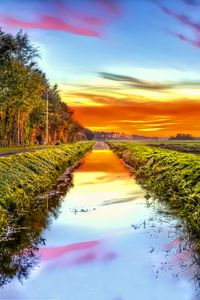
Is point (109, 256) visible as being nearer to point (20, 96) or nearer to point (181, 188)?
point (181, 188)

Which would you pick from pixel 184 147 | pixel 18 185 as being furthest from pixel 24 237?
pixel 184 147

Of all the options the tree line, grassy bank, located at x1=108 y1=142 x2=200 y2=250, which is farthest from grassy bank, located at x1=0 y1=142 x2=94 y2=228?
the tree line

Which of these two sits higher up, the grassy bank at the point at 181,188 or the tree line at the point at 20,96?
the tree line at the point at 20,96

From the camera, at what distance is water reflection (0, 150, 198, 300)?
10.1 meters

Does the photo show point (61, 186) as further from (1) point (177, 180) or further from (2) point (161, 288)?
(2) point (161, 288)

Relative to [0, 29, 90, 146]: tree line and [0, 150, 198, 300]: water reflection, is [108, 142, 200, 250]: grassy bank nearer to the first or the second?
[0, 150, 198, 300]: water reflection

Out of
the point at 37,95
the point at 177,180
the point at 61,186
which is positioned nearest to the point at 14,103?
the point at 37,95

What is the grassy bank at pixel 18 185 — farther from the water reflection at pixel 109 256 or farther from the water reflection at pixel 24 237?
the water reflection at pixel 109 256

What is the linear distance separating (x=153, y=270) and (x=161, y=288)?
134 centimetres

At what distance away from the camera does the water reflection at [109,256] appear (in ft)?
33.1

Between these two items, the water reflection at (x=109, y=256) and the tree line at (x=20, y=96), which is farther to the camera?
the tree line at (x=20, y=96)

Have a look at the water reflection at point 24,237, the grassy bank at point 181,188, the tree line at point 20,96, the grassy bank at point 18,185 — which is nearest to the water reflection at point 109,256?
Result: the water reflection at point 24,237

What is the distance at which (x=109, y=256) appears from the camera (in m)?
13.1

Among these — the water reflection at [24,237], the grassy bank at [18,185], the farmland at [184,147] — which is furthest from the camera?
the farmland at [184,147]
